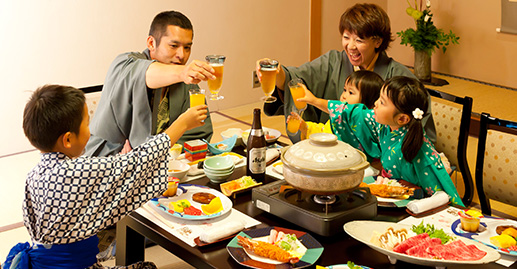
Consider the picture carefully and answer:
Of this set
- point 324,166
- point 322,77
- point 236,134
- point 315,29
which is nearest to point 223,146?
point 236,134

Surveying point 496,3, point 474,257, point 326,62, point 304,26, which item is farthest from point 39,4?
point 496,3

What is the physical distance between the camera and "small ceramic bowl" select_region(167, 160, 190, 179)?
233 centimetres

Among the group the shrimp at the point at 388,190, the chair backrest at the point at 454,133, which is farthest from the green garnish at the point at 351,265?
the chair backrest at the point at 454,133

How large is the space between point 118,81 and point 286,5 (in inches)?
142

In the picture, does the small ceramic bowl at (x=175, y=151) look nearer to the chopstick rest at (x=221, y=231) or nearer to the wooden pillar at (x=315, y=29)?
the chopstick rest at (x=221, y=231)

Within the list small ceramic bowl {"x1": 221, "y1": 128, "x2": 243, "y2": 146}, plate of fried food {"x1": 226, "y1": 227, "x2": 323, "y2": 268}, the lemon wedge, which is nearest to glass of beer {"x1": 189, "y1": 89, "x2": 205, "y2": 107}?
the lemon wedge

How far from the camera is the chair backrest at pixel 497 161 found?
2.54m

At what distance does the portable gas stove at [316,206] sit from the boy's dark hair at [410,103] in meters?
0.40

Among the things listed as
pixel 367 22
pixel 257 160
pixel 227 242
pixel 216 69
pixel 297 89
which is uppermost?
pixel 367 22

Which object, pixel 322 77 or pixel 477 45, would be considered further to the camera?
pixel 477 45

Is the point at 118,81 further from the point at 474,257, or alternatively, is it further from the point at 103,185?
the point at 474,257

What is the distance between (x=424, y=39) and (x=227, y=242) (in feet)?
15.6

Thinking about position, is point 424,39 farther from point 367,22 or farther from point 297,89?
point 297,89

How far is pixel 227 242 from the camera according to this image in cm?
186
